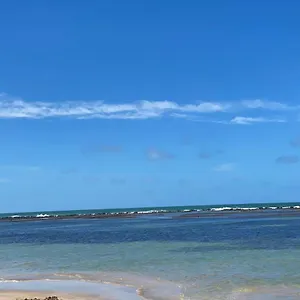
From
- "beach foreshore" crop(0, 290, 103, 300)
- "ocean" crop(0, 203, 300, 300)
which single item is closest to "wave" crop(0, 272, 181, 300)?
"ocean" crop(0, 203, 300, 300)

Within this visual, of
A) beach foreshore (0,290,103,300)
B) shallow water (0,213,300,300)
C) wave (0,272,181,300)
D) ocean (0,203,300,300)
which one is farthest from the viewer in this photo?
shallow water (0,213,300,300)

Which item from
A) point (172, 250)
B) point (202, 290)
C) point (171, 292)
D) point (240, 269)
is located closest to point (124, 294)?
point (171, 292)

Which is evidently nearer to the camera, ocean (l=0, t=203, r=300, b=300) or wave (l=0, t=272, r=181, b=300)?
wave (l=0, t=272, r=181, b=300)

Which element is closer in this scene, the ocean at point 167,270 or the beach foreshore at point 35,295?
the beach foreshore at point 35,295

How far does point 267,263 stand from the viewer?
88.7 ft

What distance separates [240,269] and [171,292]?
6.32 meters

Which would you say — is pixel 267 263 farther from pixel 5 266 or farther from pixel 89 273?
pixel 5 266

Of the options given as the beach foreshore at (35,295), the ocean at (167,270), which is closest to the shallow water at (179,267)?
the ocean at (167,270)

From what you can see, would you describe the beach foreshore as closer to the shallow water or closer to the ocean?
the ocean

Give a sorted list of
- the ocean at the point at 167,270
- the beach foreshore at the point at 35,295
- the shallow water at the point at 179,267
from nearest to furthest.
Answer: the beach foreshore at the point at 35,295, the ocean at the point at 167,270, the shallow water at the point at 179,267

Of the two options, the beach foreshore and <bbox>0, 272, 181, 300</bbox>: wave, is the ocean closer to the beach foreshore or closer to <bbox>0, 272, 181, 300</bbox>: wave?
<bbox>0, 272, 181, 300</bbox>: wave

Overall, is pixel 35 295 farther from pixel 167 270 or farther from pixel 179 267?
pixel 179 267

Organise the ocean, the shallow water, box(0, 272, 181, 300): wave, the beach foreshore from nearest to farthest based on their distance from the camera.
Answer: the beach foreshore → box(0, 272, 181, 300): wave → the ocean → the shallow water

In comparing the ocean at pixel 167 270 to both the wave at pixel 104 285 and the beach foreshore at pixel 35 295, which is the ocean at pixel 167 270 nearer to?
the wave at pixel 104 285
